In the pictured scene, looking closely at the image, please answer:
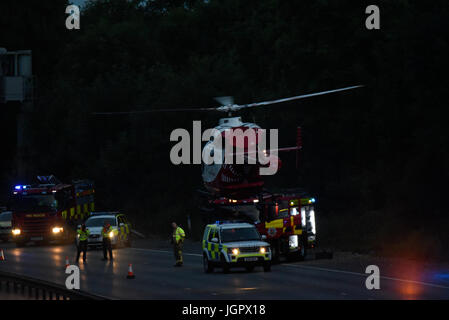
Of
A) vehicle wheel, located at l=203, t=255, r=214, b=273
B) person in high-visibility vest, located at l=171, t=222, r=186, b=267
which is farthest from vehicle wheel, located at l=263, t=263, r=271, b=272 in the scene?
person in high-visibility vest, located at l=171, t=222, r=186, b=267

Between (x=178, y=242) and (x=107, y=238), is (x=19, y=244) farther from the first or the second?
(x=178, y=242)

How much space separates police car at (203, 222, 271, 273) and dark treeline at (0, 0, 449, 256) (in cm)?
842

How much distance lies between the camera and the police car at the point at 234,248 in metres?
31.4

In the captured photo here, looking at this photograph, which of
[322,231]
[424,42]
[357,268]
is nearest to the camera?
[357,268]

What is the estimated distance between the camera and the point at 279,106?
62188mm

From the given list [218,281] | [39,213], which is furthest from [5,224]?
[218,281]

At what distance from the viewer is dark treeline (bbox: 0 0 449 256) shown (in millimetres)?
42812

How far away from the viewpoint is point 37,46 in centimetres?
9488

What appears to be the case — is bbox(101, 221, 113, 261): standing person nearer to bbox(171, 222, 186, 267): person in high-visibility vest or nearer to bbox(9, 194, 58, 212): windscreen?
bbox(171, 222, 186, 267): person in high-visibility vest

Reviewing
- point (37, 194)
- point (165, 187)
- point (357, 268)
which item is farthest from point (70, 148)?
point (357, 268)

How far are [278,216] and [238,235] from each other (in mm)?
4627

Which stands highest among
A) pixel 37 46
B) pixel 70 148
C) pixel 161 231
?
pixel 37 46
